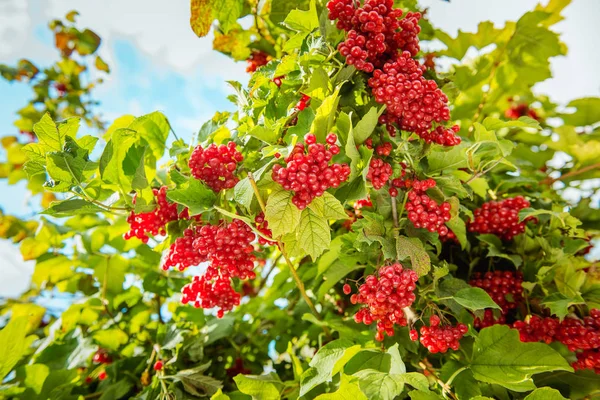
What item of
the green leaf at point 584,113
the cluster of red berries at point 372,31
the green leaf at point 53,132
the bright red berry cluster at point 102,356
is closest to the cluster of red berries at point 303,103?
the cluster of red berries at point 372,31

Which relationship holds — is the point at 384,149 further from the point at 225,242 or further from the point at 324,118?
the point at 225,242

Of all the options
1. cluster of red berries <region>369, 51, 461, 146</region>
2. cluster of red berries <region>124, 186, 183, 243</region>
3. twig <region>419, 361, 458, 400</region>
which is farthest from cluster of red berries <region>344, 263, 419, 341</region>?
cluster of red berries <region>124, 186, 183, 243</region>

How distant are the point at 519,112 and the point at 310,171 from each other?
1981 mm

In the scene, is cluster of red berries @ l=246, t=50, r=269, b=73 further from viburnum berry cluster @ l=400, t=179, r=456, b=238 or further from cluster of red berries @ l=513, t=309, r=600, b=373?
cluster of red berries @ l=513, t=309, r=600, b=373

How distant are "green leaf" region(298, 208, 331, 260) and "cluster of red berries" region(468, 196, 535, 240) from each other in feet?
2.05

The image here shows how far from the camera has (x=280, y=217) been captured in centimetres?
88

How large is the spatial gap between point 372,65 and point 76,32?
7.06ft

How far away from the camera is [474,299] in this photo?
0.99 metres

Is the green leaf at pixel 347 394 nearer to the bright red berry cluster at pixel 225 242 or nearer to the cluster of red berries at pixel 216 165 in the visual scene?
the bright red berry cluster at pixel 225 242

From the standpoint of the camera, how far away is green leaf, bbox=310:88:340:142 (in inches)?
34.2

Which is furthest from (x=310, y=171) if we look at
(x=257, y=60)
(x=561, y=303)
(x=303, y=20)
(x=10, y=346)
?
(x=10, y=346)

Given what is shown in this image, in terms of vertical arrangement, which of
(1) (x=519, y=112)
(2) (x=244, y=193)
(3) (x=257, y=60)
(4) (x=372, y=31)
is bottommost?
(2) (x=244, y=193)

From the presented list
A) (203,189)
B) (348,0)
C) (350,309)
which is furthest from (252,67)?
(350,309)

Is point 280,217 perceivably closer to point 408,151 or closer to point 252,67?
point 408,151
